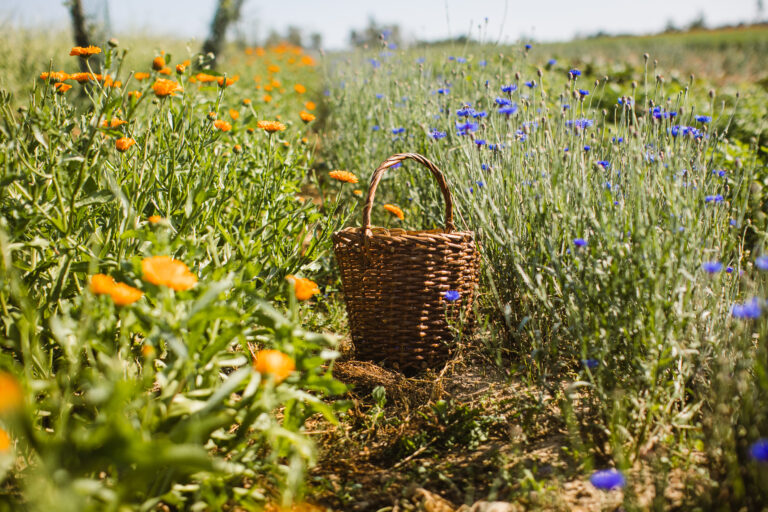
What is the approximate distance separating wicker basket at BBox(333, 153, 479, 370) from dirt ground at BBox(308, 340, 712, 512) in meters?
0.10

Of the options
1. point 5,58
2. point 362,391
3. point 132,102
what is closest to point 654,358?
point 362,391

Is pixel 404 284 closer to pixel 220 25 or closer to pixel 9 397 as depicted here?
pixel 9 397

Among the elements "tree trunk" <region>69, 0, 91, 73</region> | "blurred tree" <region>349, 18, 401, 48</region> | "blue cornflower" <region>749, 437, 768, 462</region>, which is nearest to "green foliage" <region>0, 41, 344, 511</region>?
"blue cornflower" <region>749, 437, 768, 462</region>

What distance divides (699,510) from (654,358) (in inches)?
16.9

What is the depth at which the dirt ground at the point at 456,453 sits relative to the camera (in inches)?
52.4

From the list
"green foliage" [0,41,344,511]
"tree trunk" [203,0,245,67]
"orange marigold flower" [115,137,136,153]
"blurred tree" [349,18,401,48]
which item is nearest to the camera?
"green foliage" [0,41,344,511]

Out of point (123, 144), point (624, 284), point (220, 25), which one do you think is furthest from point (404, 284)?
point (220, 25)

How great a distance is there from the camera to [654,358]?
1.47 m

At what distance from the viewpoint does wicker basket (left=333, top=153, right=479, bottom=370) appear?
76.7 inches

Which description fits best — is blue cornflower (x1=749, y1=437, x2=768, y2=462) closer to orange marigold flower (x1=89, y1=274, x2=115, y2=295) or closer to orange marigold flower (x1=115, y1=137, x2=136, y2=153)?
orange marigold flower (x1=89, y1=274, x2=115, y2=295)

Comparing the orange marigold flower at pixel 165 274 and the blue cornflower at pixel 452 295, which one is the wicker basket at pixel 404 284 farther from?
the orange marigold flower at pixel 165 274

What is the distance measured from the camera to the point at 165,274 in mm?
1110

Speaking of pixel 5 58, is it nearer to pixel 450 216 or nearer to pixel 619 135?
pixel 450 216

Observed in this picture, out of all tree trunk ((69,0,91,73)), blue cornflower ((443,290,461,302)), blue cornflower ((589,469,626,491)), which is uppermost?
tree trunk ((69,0,91,73))
